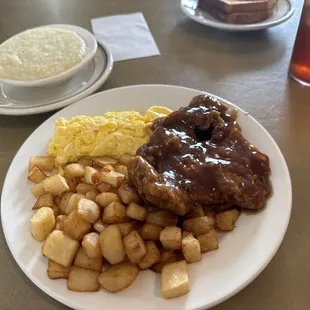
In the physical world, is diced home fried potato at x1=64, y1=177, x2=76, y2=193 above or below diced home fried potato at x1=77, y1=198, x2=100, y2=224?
below

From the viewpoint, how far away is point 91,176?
1.38 m

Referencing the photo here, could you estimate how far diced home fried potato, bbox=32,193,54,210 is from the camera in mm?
1312

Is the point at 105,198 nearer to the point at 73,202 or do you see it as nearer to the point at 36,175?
the point at 73,202

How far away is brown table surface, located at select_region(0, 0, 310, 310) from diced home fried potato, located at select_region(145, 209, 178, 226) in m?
0.27

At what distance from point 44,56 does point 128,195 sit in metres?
0.92

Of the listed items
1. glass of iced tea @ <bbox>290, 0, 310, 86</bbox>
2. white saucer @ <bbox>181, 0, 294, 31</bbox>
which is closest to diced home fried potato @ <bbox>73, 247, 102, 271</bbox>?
glass of iced tea @ <bbox>290, 0, 310, 86</bbox>

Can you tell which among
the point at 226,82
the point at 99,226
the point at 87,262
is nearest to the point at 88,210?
the point at 99,226

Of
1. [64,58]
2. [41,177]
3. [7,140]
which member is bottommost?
[7,140]

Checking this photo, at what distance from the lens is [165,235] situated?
1.15 meters

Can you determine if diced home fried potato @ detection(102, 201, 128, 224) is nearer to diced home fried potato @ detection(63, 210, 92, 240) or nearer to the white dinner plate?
diced home fried potato @ detection(63, 210, 92, 240)

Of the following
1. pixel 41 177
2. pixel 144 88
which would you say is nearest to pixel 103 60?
pixel 144 88

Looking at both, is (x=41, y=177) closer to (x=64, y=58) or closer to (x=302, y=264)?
(x=64, y=58)

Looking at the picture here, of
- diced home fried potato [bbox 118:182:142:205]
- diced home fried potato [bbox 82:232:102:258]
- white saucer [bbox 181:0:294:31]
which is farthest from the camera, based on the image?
white saucer [bbox 181:0:294:31]

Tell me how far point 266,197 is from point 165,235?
1.15 feet
